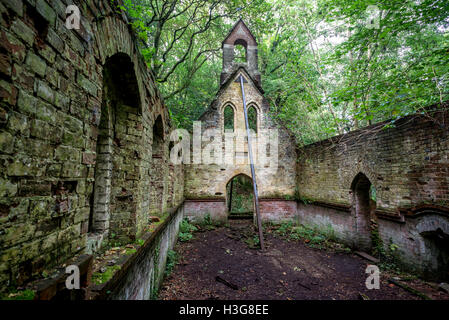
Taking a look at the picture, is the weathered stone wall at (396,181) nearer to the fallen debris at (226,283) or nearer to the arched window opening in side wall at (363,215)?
the arched window opening in side wall at (363,215)

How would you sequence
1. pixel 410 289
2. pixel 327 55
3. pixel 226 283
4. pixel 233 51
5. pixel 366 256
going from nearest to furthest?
pixel 410 289
pixel 226 283
pixel 366 256
pixel 327 55
pixel 233 51

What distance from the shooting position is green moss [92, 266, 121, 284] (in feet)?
5.91

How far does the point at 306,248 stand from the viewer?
282 inches

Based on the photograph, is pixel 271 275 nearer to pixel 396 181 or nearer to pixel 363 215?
pixel 363 215

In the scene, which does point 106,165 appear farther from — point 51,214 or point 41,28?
point 41,28

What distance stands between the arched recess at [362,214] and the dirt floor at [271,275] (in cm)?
67


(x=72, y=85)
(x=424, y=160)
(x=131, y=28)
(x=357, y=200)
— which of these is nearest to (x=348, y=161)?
(x=357, y=200)

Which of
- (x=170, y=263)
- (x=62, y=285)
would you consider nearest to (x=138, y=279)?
(x=62, y=285)

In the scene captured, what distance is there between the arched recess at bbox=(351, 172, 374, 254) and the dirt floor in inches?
26.4

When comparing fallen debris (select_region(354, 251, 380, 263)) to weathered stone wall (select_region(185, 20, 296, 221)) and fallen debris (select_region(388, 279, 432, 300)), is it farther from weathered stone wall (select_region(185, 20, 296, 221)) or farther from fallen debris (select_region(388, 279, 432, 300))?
weathered stone wall (select_region(185, 20, 296, 221))

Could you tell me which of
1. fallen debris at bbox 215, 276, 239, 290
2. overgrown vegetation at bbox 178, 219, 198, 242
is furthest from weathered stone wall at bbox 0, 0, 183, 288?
overgrown vegetation at bbox 178, 219, 198, 242

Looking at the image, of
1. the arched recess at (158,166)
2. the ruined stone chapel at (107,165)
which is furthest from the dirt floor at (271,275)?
the arched recess at (158,166)

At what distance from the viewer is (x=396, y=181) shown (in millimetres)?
5176

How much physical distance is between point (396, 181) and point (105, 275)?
651 centimetres
